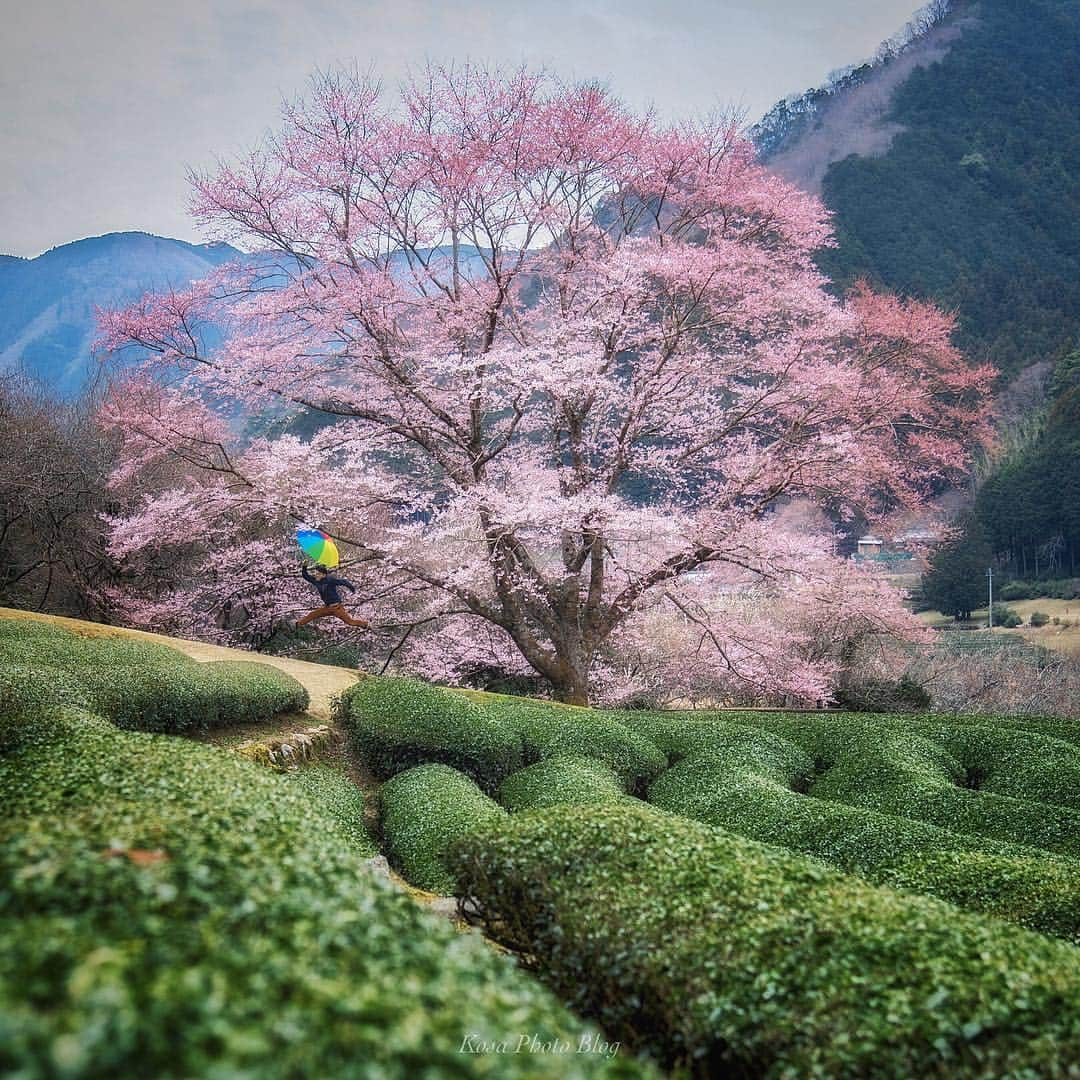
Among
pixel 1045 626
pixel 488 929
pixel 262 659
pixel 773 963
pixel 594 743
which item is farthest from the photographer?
pixel 1045 626

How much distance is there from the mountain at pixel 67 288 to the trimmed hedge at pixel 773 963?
30.2 m

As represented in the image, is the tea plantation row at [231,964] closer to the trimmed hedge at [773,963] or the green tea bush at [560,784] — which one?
the trimmed hedge at [773,963]

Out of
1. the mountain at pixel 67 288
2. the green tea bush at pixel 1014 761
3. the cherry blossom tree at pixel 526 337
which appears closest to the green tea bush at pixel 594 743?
the cherry blossom tree at pixel 526 337

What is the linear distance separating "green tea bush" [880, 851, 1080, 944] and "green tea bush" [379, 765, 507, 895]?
2412mm

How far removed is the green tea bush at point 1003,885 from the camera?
3.58m

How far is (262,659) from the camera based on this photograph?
422 inches

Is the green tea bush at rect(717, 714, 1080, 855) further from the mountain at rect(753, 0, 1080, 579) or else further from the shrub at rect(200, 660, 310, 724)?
the mountain at rect(753, 0, 1080, 579)

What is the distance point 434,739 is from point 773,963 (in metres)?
5.35

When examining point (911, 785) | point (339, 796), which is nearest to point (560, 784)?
point (339, 796)

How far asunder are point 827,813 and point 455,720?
11.5 ft

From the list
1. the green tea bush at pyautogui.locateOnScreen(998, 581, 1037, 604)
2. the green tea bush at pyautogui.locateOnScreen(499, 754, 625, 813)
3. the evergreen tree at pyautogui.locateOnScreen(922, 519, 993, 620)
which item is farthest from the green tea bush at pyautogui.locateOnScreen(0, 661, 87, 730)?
the green tea bush at pyautogui.locateOnScreen(998, 581, 1037, 604)

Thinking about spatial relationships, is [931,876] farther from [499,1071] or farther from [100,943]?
[100,943]

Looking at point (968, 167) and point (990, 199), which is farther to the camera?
point (968, 167)

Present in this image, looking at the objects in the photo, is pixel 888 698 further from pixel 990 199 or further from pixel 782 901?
pixel 990 199
